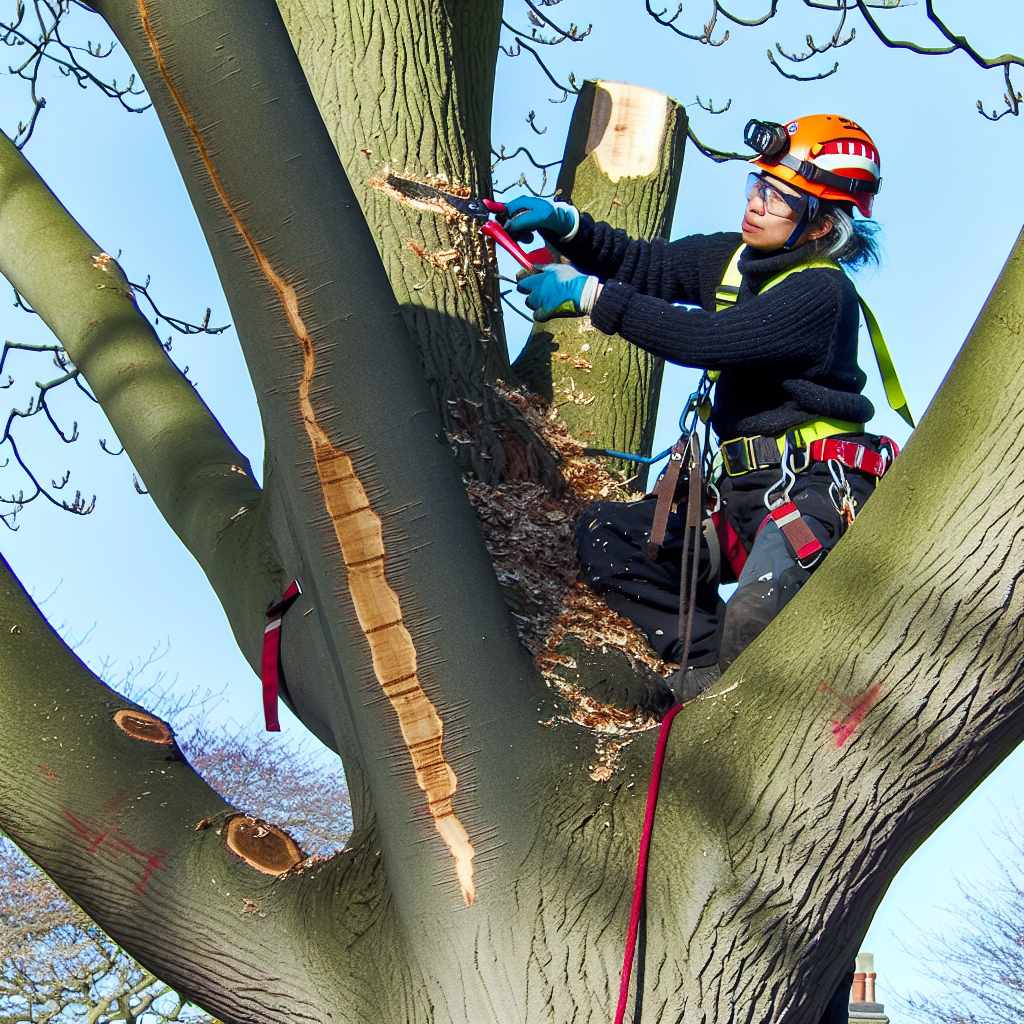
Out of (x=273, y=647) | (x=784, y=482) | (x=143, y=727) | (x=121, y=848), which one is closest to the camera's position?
(x=121, y=848)

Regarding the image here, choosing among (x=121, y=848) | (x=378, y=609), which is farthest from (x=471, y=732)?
(x=121, y=848)

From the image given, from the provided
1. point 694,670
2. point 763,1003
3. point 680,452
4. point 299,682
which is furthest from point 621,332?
point 763,1003

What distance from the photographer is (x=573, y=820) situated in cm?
219

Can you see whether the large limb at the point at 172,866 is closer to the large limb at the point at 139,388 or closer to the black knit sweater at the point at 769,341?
the large limb at the point at 139,388

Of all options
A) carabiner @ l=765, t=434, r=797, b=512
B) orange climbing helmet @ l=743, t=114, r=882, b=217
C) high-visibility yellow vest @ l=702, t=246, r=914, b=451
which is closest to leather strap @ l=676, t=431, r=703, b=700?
carabiner @ l=765, t=434, r=797, b=512

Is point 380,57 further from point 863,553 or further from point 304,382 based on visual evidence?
point 863,553

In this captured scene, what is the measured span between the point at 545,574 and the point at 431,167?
1.08 meters

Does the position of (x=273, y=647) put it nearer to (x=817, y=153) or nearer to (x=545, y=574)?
(x=545, y=574)

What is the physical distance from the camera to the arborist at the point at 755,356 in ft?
9.76

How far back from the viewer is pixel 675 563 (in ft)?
Result: 10.0

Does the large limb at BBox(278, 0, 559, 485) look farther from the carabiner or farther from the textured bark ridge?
the carabiner

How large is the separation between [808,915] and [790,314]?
154 centimetres

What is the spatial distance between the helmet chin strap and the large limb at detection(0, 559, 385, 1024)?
1.87 meters

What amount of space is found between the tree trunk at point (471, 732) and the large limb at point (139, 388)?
0.82m
